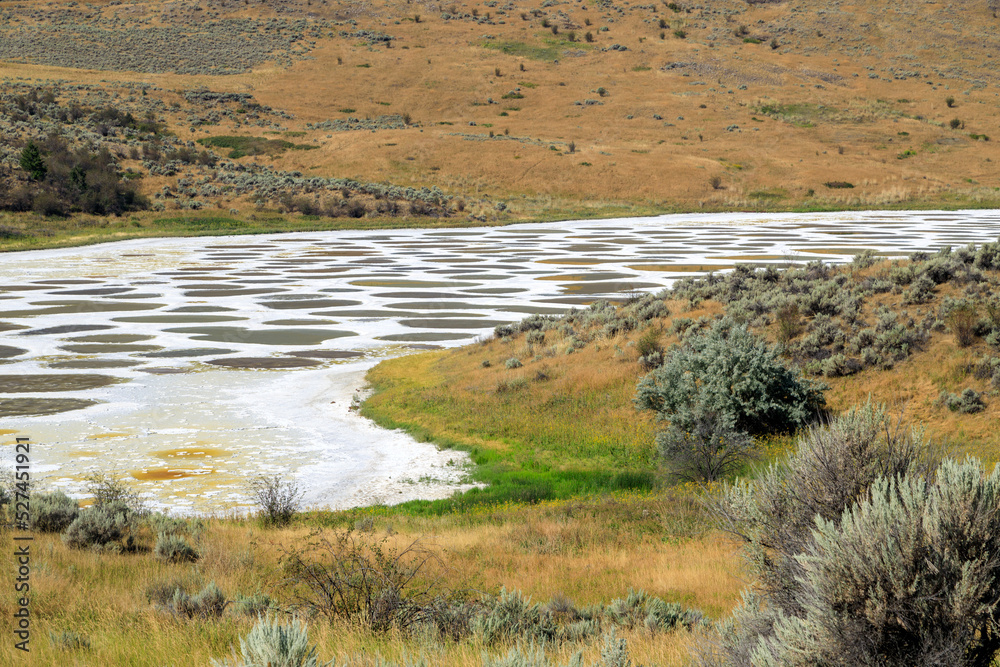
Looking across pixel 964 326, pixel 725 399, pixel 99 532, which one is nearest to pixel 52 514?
pixel 99 532

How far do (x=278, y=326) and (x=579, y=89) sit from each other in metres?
80.3

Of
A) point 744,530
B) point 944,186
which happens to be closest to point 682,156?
point 944,186

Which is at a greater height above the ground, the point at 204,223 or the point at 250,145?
the point at 250,145

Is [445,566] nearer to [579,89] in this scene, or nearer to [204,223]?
[204,223]

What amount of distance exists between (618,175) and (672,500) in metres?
65.3

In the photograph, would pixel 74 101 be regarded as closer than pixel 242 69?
Yes

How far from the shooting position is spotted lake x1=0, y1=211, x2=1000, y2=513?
14945 mm

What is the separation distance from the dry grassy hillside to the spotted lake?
1980 centimetres

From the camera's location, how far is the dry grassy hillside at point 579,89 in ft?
247

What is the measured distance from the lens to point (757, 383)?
49.9 ft

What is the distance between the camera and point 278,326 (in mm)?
26688

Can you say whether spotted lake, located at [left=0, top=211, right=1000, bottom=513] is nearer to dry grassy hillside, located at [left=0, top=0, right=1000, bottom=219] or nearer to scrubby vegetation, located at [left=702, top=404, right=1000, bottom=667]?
scrubby vegetation, located at [left=702, top=404, right=1000, bottom=667]

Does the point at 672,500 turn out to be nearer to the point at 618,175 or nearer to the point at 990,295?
the point at 990,295

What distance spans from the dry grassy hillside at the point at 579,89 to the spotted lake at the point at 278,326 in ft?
64.9
